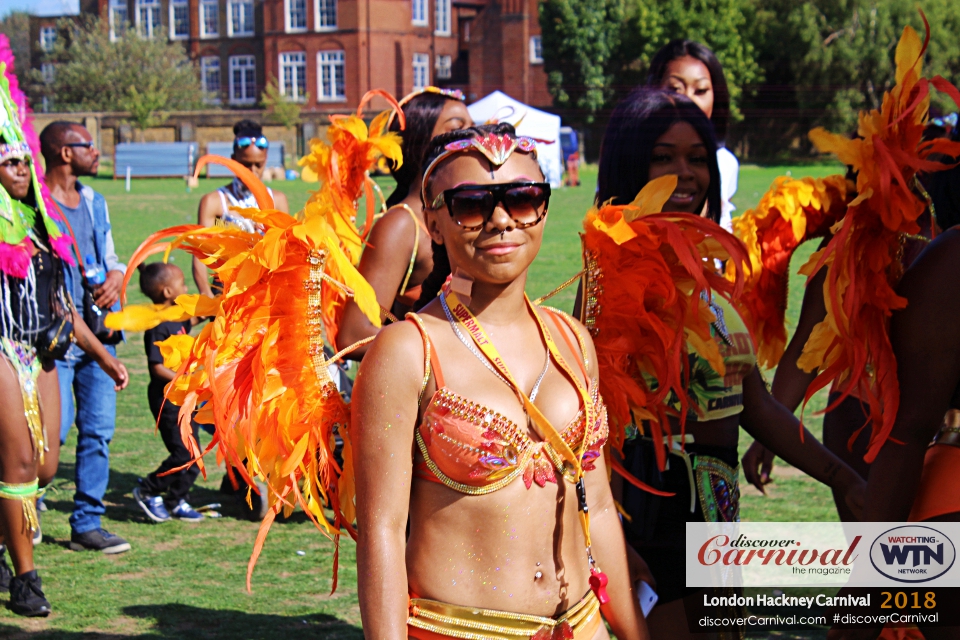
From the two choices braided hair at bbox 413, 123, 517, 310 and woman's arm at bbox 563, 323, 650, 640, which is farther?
woman's arm at bbox 563, 323, 650, 640

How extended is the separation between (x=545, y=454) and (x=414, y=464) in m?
0.29

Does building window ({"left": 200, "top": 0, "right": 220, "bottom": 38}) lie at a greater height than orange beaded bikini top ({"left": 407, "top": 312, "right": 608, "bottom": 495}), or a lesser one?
greater

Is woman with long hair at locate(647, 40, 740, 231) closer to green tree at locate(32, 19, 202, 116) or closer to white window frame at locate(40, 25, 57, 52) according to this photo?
green tree at locate(32, 19, 202, 116)

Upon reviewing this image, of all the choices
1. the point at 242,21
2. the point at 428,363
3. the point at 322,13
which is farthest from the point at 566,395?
the point at 242,21

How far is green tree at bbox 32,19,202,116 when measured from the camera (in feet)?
158

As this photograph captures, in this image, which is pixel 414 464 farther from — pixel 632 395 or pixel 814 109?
pixel 814 109

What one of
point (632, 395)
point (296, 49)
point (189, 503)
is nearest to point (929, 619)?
point (632, 395)

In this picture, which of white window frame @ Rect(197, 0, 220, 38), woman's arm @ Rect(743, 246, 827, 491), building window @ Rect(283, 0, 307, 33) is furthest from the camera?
white window frame @ Rect(197, 0, 220, 38)

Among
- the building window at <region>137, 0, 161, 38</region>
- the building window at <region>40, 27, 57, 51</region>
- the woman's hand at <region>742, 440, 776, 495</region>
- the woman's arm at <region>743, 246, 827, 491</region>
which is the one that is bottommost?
the woman's hand at <region>742, 440, 776, 495</region>

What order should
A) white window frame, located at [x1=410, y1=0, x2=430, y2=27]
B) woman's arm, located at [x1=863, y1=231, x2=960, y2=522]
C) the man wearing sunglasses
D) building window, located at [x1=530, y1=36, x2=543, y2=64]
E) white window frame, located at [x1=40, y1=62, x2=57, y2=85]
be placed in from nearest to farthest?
woman's arm, located at [x1=863, y1=231, x2=960, y2=522], the man wearing sunglasses, white window frame, located at [x1=40, y1=62, x2=57, y2=85], building window, located at [x1=530, y1=36, x2=543, y2=64], white window frame, located at [x1=410, y1=0, x2=430, y2=27]

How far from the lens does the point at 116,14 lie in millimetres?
59688

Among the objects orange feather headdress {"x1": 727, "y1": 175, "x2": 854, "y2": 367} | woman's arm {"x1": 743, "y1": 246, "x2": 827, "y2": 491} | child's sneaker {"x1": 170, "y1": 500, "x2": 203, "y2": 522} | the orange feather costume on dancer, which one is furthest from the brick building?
the orange feather costume on dancer

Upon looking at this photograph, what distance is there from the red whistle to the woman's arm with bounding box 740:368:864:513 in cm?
92

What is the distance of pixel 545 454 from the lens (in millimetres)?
2277
